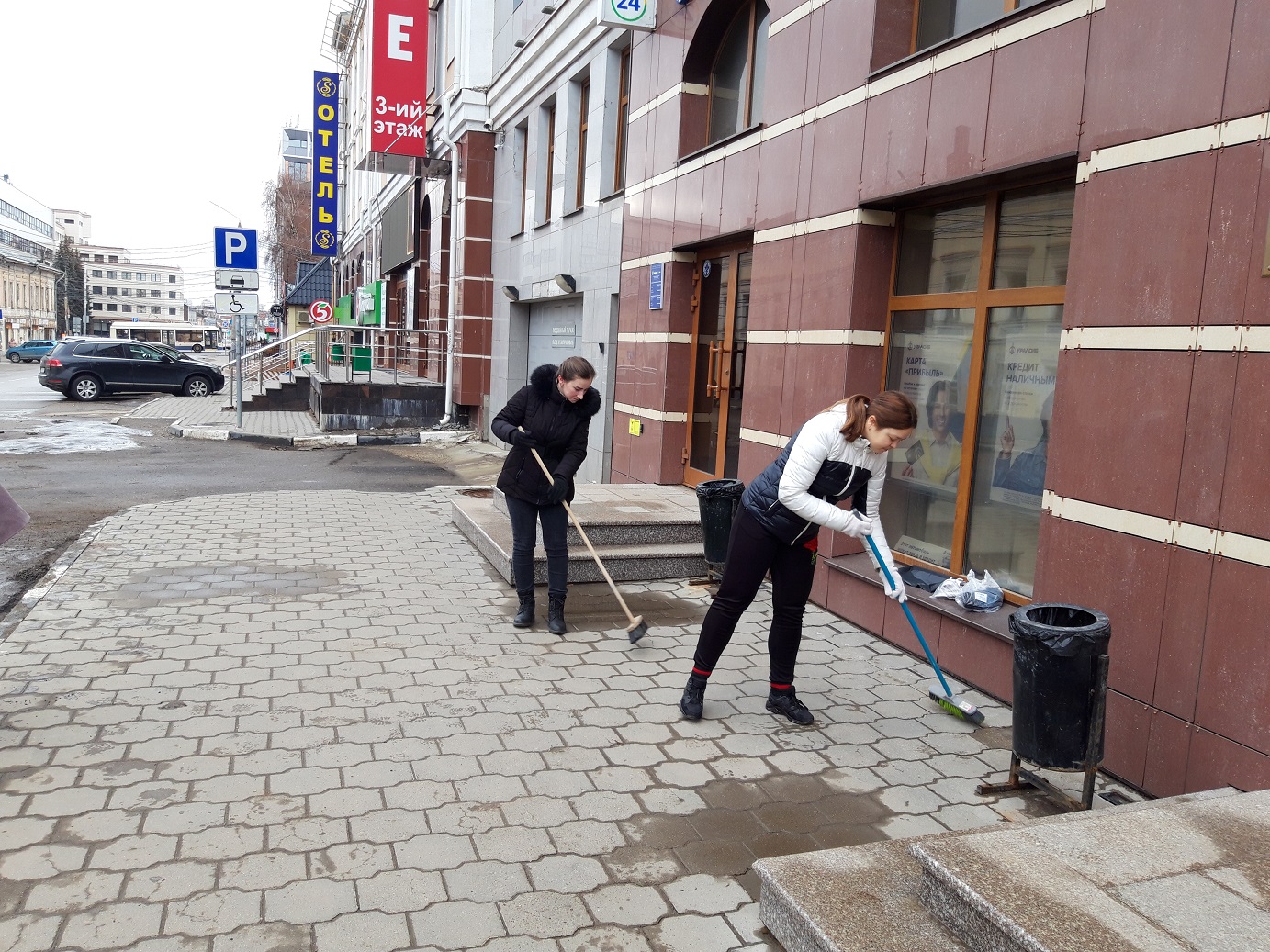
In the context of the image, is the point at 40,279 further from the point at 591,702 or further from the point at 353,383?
the point at 591,702

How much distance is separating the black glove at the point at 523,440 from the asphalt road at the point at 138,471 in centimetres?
359

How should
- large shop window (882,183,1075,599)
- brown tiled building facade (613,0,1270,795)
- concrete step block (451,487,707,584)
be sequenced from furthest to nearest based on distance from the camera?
concrete step block (451,487,707,584), large shop window (882,183,1075,599), brown tiled building facade (613,0,1270,795)

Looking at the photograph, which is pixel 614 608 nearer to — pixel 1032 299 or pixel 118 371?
pixel 1032 299

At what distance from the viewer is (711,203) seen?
8383 millimetres

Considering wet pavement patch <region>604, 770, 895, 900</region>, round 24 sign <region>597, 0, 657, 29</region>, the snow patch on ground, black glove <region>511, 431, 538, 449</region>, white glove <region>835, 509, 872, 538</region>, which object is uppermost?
round 24 sign <region>597, 0, 657, 29</region>

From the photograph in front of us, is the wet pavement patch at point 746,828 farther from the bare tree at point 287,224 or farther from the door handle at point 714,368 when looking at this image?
the bare tree at point 287,224

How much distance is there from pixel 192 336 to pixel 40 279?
24.7m

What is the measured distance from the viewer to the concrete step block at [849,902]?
105 inches

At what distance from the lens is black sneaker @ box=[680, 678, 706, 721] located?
4.68 meters

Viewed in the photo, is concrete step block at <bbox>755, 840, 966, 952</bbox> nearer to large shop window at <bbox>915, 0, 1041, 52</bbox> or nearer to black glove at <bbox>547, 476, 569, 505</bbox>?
black glove at <bbox>547, 476, 569, 505</bbox>

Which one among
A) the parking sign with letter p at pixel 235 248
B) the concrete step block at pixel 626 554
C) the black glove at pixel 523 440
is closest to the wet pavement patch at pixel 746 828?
the black glove at pixel 523 440

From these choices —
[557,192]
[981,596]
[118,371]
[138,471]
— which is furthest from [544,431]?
[118,371]

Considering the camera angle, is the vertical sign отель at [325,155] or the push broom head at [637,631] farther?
the vertical sign отель at [325,155]

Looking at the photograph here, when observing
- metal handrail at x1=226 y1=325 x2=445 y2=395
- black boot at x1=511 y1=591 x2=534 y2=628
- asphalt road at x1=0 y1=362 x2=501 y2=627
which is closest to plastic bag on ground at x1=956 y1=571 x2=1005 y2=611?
black boot at x1=511 y1=591 x2=534 y2=628
